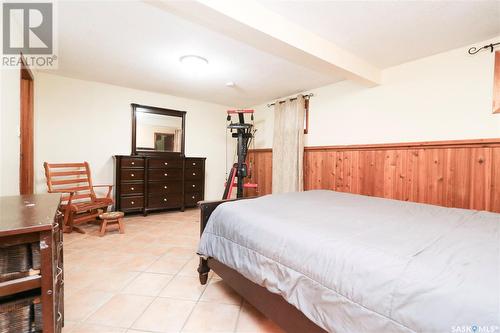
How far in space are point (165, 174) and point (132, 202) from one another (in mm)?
678

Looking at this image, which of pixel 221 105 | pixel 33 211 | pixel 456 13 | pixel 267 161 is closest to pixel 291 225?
pixel 33 211

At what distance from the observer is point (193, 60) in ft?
8.76

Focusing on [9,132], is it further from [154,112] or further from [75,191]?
[154,112]

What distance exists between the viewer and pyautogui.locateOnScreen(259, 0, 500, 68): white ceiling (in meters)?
1.72

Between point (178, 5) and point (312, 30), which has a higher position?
point (312, 30)

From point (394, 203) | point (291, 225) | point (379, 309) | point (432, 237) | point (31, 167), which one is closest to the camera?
point (379, 309)

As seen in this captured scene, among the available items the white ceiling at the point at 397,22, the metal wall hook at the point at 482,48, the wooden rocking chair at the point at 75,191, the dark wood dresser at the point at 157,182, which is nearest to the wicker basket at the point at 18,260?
the white ceiling at the point at 397,22

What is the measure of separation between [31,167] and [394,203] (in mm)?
4144

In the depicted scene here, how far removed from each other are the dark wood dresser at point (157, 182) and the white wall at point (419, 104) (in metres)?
2.40

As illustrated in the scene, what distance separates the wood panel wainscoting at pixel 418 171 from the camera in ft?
6.93

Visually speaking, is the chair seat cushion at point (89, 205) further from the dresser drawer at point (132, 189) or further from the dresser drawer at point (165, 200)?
the dresser drawer at point (165, 200)

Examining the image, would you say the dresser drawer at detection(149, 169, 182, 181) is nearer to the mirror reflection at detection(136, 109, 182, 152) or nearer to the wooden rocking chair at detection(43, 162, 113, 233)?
the mirror reflection at detection(136, 109, 182, 152)

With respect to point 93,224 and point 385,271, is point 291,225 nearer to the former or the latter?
point 385,271

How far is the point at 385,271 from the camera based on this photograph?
80 centimetres
